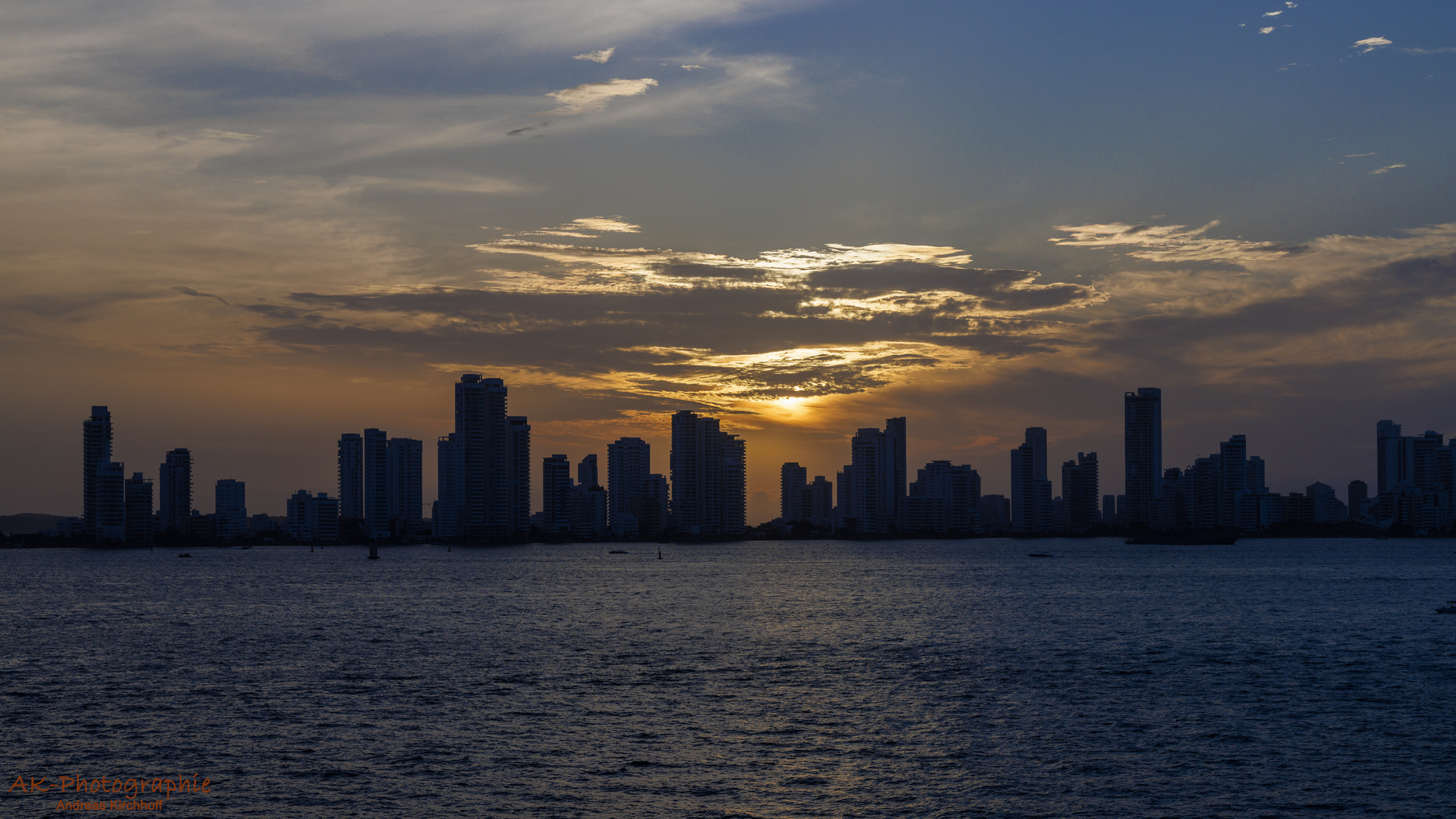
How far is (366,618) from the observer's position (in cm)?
12162

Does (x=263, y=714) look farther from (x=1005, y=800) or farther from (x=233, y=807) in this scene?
(x=1005, y=800)

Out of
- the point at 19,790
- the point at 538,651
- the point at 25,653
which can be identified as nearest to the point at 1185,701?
the point at 538,651

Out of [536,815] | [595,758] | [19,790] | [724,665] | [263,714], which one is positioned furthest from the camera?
[724,665]

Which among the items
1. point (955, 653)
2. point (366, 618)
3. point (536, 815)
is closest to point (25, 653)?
point (366, 618)

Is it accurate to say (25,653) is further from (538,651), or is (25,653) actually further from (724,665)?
(724,665)

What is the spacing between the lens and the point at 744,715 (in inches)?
2340

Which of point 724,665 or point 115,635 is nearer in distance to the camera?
point 724,665

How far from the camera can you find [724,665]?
261 ft

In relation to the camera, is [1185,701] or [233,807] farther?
[1185,701]

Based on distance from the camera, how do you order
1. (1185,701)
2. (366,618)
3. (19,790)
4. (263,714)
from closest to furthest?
(19,790) < (263,714) < (1185,701) < (366,618)

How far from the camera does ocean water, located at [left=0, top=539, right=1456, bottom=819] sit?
43.5 m

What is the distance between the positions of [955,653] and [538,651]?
33297 millimetres

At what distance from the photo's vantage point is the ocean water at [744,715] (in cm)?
4353

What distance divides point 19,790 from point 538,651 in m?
47.4
